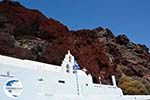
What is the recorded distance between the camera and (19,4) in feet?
188

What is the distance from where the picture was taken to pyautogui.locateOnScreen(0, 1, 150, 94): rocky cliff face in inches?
1582

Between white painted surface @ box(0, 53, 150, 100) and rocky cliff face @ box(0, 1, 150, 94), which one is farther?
rocky cliff face @ box(0, 1, 150, 94)

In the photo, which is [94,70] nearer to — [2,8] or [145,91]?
[145,91]

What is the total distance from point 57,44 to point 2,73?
3182cm

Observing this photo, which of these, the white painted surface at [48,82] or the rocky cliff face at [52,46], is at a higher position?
the rocky cliff face at [52,46]

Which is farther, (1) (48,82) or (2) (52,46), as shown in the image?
(2) (52,46)

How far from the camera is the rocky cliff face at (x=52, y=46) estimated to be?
40188mm

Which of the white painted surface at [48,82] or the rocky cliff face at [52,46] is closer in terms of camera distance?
the white painted surface at [48,82]

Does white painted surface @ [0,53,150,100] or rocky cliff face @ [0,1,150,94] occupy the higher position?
rocky cliff face @ [0,1,150,94]

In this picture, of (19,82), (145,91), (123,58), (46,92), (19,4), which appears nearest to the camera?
(19,82)

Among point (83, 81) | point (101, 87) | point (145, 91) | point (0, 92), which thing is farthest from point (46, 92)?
point (145, 91)

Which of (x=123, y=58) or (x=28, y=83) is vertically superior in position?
(x=123, y=58)

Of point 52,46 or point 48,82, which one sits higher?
point 52,46

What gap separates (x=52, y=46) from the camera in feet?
143
